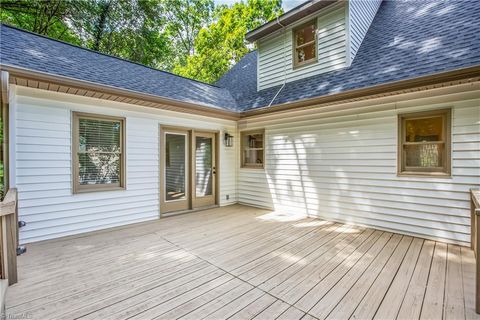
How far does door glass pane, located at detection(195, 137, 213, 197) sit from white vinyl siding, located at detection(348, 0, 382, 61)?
3973 millimetres

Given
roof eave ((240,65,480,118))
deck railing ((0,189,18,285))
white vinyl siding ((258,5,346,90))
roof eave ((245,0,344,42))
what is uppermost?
roof eave ((245,0,344,42))

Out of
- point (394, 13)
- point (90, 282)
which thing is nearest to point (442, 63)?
point (394, 13)

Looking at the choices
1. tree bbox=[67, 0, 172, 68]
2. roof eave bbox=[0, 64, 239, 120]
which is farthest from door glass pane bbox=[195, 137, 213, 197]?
tree bbox=[67, 0, 172, 68]

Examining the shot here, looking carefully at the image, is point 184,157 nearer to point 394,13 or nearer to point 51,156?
point 51,156

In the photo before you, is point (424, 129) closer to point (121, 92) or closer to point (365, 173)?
point (365, 173)

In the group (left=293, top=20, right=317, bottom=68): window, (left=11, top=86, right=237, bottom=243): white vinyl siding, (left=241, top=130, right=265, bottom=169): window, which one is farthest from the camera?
(left=241, top=130, right=265, bottom=169): window

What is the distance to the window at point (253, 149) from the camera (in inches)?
245

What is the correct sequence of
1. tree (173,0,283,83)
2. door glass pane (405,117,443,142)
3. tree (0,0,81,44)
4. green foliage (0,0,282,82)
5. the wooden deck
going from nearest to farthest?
the wooden deck
door glass pane (405,117,443,142)
tree (0,0,81,44)
green foliage (0,0,282,82)
tree (173,0,283,83)

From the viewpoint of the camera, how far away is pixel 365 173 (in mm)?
4375

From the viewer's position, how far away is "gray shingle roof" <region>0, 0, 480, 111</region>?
3.62 meters

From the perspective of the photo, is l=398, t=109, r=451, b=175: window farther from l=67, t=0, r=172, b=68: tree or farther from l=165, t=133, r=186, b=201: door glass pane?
l=67, t=0, r=172, b=68: tree

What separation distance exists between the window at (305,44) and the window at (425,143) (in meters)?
2.70

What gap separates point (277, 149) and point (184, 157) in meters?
2.33

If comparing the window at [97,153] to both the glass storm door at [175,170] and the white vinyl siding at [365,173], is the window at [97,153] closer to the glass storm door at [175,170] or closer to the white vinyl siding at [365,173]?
the glass storm door at [175,170]
